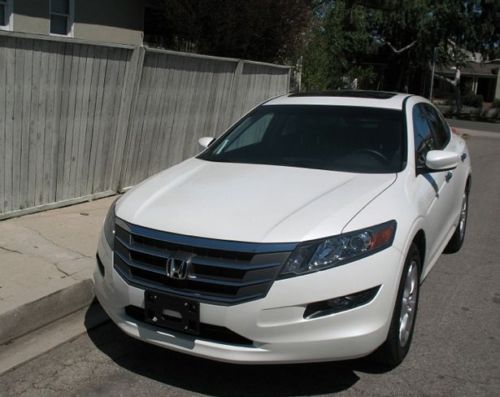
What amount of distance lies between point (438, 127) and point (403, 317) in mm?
2621

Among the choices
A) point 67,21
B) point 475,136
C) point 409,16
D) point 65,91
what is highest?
point 409,16

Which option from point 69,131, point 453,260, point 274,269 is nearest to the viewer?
point 274,269

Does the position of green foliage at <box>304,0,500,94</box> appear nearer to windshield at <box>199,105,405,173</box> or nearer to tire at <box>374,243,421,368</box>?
windshield at <box>199,105,405,173</box>

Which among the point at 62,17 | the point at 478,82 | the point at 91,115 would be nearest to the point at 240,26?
the point at 62,17

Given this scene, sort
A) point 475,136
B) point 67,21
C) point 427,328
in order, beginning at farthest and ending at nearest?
point 475,136 < point 67,21 < point 427,328

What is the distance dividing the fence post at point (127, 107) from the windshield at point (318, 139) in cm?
255

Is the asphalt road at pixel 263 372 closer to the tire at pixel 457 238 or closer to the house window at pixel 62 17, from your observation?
the tire at pixel 457 238

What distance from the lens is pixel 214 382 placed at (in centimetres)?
362

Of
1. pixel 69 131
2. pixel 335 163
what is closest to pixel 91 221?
pixel 69 131

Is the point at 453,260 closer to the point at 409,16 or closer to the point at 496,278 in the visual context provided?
the point at 496,278

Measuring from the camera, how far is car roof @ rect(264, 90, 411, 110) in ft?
16.4

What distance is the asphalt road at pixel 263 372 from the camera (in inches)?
139

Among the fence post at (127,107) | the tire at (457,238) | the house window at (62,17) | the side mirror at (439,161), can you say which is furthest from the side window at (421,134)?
the house window at (62,17)

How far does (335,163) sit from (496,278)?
7.25 feet
